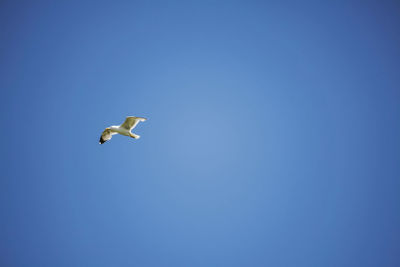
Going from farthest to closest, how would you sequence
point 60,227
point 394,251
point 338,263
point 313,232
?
1. point 313,232
2. point 60,227
3. point 338,263
4. point 394,251

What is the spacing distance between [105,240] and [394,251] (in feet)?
443

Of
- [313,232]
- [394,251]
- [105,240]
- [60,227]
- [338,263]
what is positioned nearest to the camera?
[394,251]

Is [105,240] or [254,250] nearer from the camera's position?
[105,240]

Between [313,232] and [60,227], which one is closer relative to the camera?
[60,227]

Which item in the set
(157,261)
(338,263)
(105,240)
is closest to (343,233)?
(338,263)

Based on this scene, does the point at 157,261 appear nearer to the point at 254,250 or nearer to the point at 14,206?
the point at 254,250

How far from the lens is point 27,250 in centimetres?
12056

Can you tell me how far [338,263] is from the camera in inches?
5340

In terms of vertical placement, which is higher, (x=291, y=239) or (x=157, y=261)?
(x=291, y=239)

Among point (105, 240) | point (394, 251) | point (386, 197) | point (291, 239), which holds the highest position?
point (386, 197)

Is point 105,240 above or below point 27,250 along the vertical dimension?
above

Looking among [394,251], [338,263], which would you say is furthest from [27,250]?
[394,251]

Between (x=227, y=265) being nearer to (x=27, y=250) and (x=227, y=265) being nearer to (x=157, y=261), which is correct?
(x=157, y=261)

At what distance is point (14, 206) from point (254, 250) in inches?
5319
